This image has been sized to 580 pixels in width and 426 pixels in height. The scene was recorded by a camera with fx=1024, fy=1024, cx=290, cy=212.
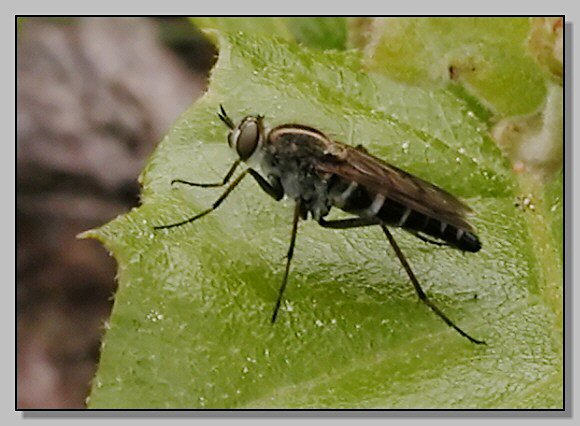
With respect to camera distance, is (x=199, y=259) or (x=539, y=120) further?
(x=539, y=120)

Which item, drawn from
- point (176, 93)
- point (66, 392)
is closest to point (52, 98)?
point (176, 93)

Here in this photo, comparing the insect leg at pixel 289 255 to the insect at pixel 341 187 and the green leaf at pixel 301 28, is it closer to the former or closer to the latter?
the insect at pixel 341 187

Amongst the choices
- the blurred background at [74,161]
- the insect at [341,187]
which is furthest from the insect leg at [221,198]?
the blurred background at [74,161]

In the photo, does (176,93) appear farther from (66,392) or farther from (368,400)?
(368,400)

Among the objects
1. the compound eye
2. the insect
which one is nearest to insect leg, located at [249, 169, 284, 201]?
the insect

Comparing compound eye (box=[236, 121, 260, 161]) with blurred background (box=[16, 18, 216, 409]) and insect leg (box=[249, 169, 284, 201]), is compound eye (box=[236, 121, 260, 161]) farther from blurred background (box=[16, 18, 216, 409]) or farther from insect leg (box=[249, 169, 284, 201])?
blurred background (box=[16, 18, 216, 409])
